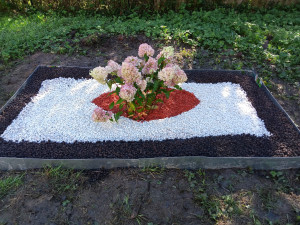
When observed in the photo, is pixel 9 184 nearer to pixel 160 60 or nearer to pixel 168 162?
pixel 168 162

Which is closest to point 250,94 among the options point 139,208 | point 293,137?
point 293,137

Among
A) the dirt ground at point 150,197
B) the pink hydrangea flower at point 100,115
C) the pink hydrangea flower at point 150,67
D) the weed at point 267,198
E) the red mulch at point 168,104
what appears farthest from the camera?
the red mulch at point 168,104

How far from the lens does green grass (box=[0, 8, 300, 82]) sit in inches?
188

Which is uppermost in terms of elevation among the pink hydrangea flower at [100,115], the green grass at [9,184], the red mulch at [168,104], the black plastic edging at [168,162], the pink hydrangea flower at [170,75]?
the pink hydrangea flower at [170,75]

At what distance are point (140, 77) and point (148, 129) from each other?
0.74 meters

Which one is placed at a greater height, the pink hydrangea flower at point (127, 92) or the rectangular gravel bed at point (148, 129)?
the pink hydrangea flower at point (127, 92)

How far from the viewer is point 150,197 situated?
236cm

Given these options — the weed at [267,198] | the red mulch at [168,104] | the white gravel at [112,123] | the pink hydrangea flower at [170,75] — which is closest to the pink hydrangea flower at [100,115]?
the white gravel at [112,123]

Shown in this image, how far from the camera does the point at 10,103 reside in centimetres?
342

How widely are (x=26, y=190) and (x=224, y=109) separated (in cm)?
257

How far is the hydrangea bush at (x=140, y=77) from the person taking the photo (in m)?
2.48

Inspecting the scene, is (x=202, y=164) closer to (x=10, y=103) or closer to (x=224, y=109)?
(x=224, y=109)

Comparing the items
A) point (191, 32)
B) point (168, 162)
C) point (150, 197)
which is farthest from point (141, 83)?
point (191, 32)

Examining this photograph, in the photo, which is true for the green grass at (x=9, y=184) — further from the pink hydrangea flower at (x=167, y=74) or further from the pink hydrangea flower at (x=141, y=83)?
the pink hydrangea flower at (x=167, y=74)
